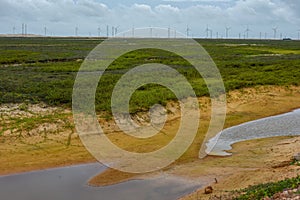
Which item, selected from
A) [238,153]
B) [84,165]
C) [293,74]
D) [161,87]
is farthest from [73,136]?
[293,74]

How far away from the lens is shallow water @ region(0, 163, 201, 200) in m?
14.2

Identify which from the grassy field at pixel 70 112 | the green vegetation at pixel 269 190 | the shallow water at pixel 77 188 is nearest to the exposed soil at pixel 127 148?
the grassy field at pixel 70 112

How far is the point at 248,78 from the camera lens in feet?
131

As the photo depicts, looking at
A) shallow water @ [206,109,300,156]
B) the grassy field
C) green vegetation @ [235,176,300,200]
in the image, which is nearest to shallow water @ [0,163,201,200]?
the grassy field

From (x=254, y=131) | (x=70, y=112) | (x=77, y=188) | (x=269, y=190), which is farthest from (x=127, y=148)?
(x=269, y=190)

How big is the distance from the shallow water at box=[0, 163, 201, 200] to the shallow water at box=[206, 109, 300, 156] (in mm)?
4601

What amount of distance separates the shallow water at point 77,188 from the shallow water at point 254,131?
15.1 ft

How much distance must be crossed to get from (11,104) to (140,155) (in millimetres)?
9882

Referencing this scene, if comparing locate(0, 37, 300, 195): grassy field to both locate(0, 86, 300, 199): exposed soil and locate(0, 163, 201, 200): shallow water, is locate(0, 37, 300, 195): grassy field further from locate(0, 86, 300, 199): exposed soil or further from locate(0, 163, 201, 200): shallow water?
locate(0, 163, 201, 200): shallow water

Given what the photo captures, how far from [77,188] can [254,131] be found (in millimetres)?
12336

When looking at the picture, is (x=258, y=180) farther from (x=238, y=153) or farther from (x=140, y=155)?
(x=140, y=155)

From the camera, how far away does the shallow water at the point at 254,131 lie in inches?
806

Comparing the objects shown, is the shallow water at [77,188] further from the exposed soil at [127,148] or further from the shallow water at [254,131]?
the shallow water at [254,131]

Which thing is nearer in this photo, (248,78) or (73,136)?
(73,136)
